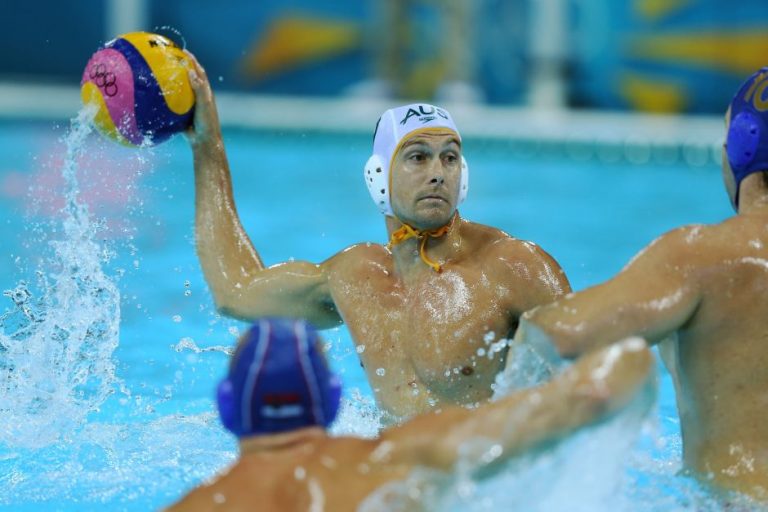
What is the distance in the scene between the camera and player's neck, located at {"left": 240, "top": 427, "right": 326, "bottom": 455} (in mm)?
2244

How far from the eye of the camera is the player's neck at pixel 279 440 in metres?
2.24

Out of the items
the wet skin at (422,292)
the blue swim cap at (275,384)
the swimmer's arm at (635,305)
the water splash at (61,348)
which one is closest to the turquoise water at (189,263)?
the water splash at (61,348)

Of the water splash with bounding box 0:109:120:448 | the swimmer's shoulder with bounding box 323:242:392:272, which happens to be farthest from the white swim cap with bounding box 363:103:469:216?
the water splash with bounding box 0:109:120:448

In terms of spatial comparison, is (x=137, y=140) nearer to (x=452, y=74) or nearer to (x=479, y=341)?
(x=479, y=341)

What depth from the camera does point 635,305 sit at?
2.72 meters

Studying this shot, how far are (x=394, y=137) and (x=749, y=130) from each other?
1011 mm

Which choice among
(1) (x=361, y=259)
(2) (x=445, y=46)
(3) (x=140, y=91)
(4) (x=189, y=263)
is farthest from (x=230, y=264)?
(2) (x=445, y=46)

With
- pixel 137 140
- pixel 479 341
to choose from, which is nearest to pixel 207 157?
pixel 137 140

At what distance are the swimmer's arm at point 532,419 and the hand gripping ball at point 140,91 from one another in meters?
1.88

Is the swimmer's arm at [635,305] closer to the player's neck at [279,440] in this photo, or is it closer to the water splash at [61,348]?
the player's neck at [279,440]

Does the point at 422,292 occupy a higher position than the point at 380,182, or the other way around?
the point at 380,182

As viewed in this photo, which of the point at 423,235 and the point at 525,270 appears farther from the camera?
the point at 423,235

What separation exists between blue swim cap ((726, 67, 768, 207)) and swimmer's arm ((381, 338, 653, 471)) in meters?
0.86

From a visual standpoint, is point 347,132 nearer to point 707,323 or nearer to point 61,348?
point 61,348
